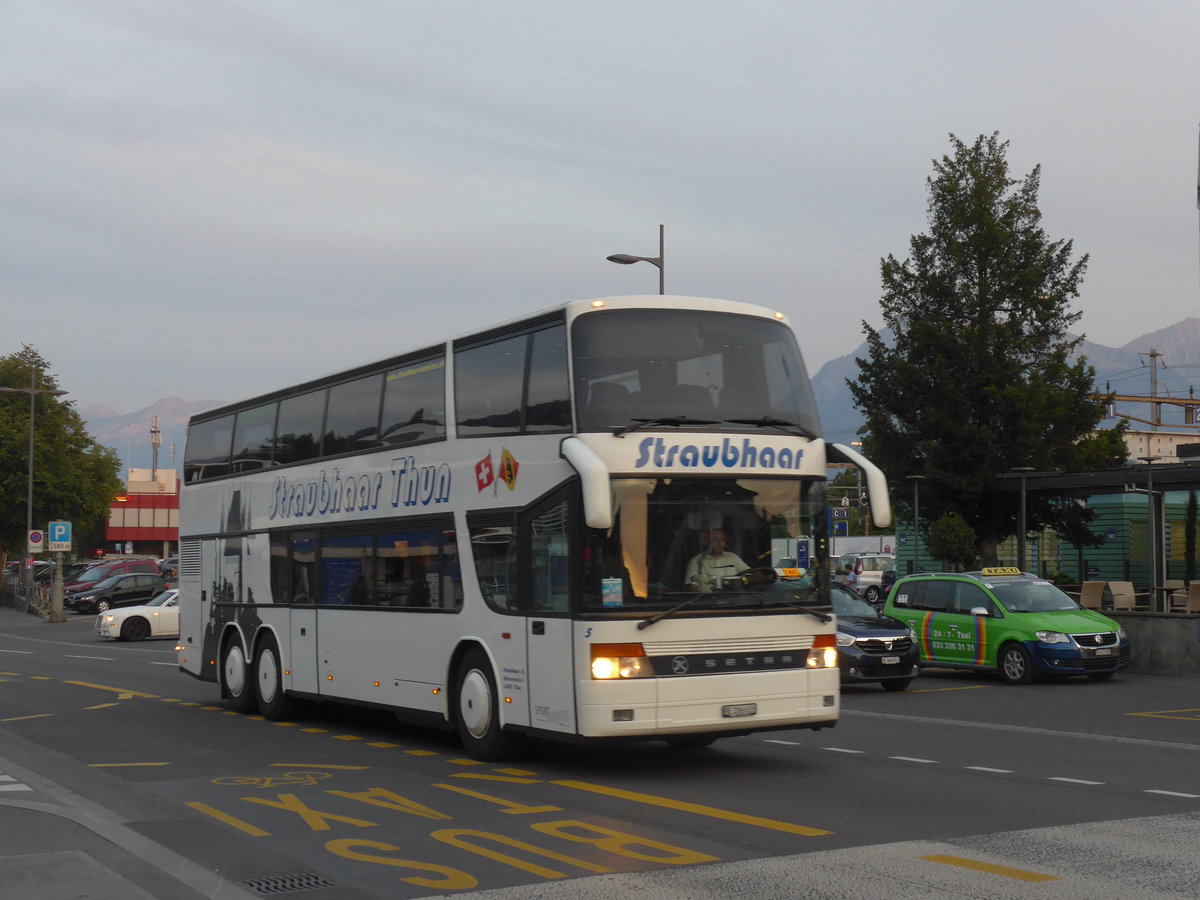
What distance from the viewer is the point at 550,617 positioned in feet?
40.4

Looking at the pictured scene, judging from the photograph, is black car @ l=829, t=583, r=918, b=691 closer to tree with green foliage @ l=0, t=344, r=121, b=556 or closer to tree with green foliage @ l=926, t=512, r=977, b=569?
tree with green foliage @ l=926, t=512, r=977, b=569

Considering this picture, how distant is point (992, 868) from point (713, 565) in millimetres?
4520

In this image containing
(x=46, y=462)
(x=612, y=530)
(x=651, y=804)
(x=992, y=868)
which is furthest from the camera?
(x=46, y=462)

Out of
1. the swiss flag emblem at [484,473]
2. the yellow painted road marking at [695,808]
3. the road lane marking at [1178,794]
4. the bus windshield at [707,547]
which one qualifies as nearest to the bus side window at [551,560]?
the bus windshield at [707,547]

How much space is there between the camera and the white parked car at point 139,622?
4022 centimetres

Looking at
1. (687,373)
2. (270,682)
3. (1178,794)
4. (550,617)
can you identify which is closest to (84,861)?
(550,617)

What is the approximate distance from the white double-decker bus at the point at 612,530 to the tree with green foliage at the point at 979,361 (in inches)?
1271

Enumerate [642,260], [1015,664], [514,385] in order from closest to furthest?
1. [514,385]
2. [1015,664]
3. [642,260]

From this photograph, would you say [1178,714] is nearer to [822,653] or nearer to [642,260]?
[822,653]

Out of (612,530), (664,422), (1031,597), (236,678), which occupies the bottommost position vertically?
(236,678)

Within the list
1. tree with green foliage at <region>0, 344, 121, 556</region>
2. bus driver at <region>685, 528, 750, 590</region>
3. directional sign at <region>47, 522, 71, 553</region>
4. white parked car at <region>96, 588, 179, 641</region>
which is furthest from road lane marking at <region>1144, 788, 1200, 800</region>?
tree with green foliage at <region>0, 344, 121, 556</region>

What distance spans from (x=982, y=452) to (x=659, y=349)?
3377 centimetres

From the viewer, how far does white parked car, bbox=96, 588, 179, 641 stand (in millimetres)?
40219

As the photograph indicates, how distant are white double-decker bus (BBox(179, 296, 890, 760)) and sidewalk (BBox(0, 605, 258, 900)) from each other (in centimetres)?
382
